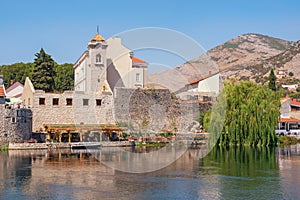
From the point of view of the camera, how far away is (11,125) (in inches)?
1088

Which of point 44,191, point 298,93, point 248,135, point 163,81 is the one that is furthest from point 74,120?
point 298,93

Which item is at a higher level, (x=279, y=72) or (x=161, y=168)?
(x=279, y=72)

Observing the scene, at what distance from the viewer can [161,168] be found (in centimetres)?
1839

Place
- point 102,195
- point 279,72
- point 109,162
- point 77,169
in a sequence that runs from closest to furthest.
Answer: point 102,195 < point 77,169 < point 109,162 < point 279,72

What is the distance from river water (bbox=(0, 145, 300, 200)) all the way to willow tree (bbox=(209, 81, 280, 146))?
25.8ft

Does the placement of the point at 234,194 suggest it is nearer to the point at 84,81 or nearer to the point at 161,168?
the point at 161,168

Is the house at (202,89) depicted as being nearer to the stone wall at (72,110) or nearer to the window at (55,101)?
the stone wall at (72,110)

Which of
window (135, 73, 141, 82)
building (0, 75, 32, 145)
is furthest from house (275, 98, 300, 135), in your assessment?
building (0, 75, 32, 145)

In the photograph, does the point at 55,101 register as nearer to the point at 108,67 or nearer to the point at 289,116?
the point at 108,67

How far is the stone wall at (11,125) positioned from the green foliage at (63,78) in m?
19.3

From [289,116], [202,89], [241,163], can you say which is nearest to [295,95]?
[289,116]

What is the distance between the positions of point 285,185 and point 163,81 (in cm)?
2675

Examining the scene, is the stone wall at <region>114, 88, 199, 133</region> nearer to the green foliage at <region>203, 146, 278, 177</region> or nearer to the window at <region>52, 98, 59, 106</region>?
the window at <region>52, 98, 59, 106</region>

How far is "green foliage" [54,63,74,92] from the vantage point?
4784cm
